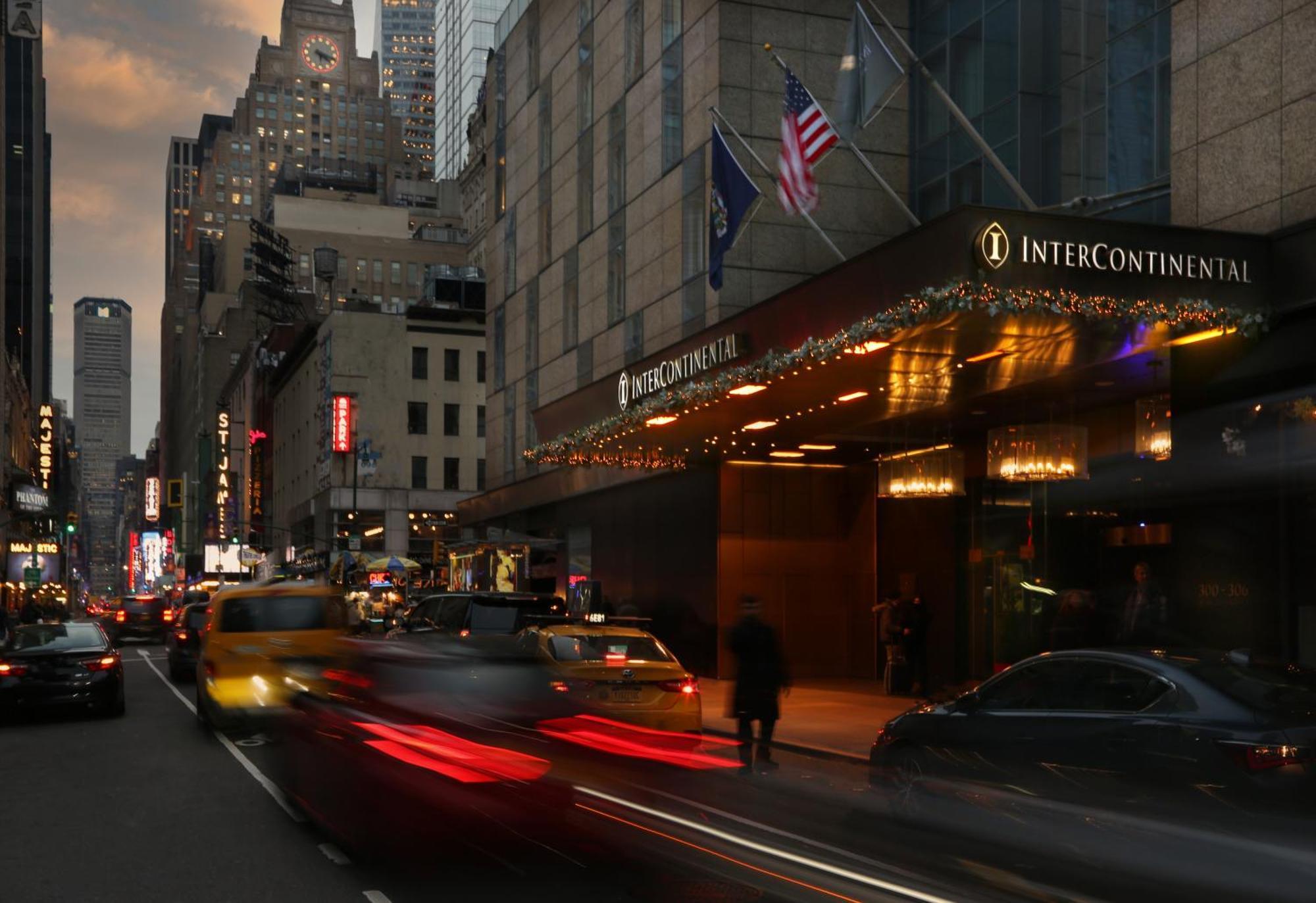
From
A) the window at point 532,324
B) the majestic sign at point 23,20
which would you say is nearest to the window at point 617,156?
the window at point 532,324

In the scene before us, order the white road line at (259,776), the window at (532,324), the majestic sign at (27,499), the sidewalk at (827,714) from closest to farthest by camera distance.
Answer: the white road line at (259,776), the sidewalk at (827,714), the window at (532,324), the majestic sign at (27,499)

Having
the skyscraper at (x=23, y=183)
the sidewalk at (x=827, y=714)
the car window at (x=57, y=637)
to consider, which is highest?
the skyscraper at (x=23, y=183)

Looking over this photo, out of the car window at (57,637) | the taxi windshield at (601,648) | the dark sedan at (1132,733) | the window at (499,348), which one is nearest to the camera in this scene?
the dark sedan at (1132,733)

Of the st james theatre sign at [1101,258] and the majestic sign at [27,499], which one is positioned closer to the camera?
the st james theatre sign at [1101,258]

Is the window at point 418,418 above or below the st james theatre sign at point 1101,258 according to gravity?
above

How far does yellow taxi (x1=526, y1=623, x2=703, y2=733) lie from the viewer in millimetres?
14203

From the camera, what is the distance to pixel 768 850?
27.2ft

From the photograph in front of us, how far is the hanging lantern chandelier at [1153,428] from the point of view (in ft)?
56.5

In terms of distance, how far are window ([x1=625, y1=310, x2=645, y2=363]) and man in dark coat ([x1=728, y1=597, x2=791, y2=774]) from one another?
658 inches

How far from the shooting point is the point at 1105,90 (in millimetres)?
19453

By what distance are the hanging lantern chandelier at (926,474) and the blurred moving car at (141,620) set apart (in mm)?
32391

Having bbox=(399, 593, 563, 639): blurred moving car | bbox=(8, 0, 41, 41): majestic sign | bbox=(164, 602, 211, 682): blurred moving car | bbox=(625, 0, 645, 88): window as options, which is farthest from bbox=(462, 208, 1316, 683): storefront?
bbox=(8, 0, 41, 41): majestic sign

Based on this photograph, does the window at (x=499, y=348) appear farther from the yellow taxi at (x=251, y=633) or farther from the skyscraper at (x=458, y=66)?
the skyscraper at (x=458, y=66)

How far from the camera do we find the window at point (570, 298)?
35.3 m
